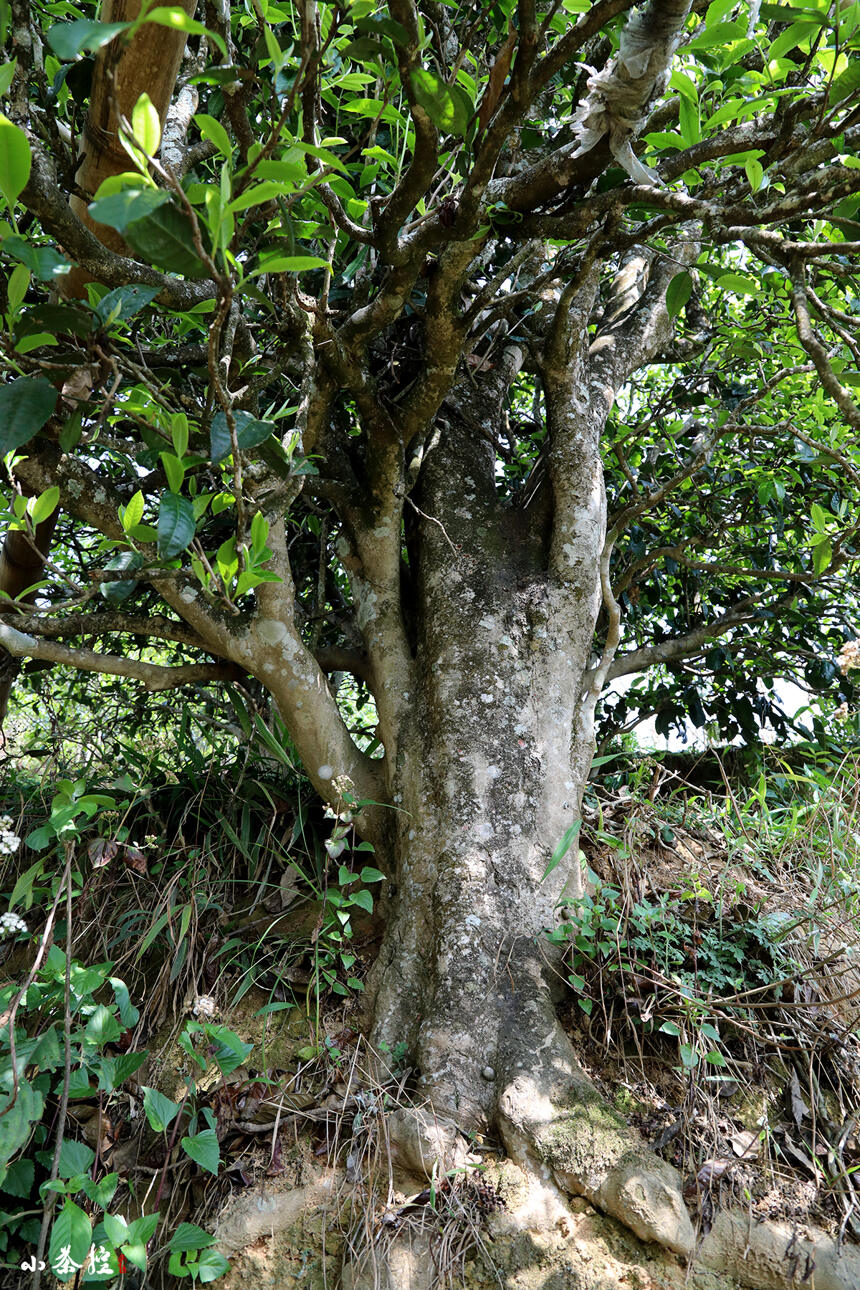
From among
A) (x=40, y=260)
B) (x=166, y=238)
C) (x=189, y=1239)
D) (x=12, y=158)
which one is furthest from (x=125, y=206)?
(x=189, y=1239)

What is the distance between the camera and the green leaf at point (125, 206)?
3.33 feet

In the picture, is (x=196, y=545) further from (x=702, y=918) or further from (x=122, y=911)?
(x=702, y=918)

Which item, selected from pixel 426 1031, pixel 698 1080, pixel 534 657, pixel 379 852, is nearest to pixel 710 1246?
pixel 698 1080

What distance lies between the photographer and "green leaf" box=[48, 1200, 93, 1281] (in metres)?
1.55

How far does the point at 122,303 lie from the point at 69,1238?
1.72 metres

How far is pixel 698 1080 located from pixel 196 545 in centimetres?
165

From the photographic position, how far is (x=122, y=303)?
152 cm

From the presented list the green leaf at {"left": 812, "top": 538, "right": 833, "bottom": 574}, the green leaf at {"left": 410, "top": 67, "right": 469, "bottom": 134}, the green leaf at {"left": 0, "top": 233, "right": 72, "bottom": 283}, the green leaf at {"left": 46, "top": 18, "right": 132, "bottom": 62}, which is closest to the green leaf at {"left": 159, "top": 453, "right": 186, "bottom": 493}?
the green leaf at {"left": 0, "top": 233, "right": 72, "bottom": 283}

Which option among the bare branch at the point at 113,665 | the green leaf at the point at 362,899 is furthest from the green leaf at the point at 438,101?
the green leaf at the point at 362,899

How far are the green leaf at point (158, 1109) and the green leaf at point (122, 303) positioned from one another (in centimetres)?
155

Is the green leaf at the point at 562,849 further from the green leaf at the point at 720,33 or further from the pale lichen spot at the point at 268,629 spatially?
the green leaf at the point at 720,33

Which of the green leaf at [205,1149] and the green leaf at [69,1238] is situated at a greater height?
the green leaf at [205,1149]

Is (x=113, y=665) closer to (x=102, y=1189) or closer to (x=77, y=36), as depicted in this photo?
(x=102, y=1189)

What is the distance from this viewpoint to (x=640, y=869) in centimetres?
249
